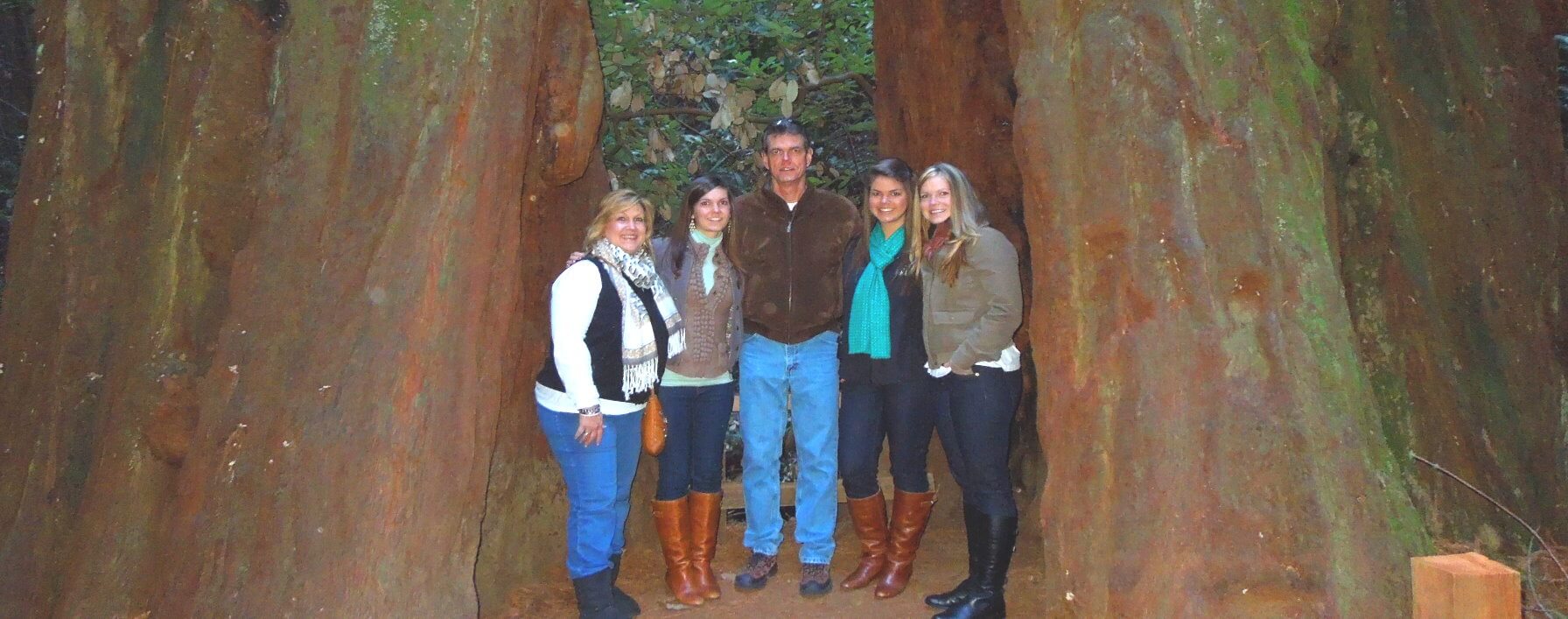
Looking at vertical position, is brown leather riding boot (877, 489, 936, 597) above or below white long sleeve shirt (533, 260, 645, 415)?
below

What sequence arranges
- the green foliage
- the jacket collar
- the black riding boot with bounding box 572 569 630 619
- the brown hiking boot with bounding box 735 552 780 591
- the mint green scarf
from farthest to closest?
the green foliage
the brown hiking boot with bounding box 735 552 780 591
the jacket collar
the mint green scarf
the black riding boot with bounding box 572 569 630 619

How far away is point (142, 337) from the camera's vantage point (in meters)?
3.55

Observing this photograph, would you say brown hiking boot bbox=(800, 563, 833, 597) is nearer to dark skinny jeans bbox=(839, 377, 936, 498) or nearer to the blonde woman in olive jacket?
dark skinny jeans bbox=(839, 377, 936, 498)

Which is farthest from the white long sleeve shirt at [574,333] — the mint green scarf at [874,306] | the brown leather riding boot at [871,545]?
the brown leather riding boot at [871,545]

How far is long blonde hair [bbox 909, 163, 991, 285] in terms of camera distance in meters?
4.21

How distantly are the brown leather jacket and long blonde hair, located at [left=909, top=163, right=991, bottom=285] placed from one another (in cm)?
41

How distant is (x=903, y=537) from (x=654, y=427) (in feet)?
3.74

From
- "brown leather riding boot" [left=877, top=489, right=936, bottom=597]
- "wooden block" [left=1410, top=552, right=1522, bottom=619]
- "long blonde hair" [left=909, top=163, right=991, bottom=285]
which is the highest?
"long blonde hair" [left=909, top=163, right=991, bottom=285]

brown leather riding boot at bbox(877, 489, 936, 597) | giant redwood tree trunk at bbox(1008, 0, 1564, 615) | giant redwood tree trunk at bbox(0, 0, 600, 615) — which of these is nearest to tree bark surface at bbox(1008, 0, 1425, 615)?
giant redwood tree trunk at bbox(1008, 0, 1564, 615)

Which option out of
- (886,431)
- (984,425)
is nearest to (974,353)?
(984,425)

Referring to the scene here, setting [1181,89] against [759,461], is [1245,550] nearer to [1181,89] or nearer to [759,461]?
[1181,89]

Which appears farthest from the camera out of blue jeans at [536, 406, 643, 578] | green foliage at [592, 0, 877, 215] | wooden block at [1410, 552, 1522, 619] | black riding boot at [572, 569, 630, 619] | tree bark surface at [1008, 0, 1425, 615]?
green foliage at [592, 0, 877, 215]

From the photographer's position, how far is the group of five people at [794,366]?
4145 millimetres

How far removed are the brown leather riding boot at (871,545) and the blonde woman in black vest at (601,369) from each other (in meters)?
1.02
